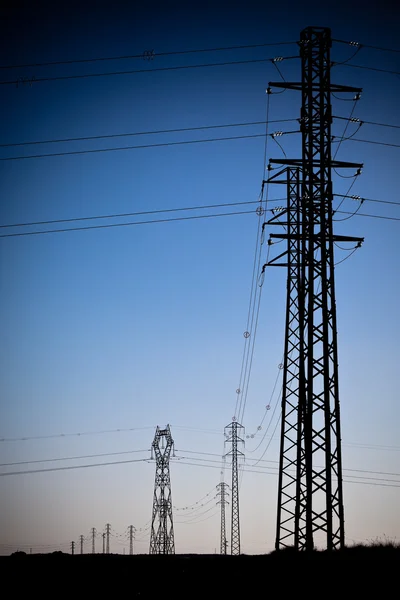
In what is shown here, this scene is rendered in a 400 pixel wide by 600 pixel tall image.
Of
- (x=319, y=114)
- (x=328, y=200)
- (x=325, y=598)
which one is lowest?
(x=325, y=598)

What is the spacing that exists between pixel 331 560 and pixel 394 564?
2.03 m

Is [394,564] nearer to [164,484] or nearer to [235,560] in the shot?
[235,560]

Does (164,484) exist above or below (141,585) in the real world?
above

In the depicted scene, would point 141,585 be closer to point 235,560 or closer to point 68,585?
point 68,585

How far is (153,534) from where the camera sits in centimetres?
7712

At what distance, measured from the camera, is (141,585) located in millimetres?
21719

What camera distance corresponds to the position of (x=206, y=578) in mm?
22609

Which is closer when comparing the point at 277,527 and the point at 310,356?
the point at 310,356

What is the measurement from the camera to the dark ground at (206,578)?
20.2 meters

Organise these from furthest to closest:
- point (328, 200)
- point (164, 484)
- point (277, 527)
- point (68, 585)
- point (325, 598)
Answer: point (164, 484), point (277, 527), point (328, 200), point (68, 585), point (325, 598)

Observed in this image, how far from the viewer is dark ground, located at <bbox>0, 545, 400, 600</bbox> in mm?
20172

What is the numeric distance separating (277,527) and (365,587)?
64.5ft

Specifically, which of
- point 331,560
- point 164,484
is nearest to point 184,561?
point 331,560

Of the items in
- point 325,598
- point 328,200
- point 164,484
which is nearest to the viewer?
point 325,598
